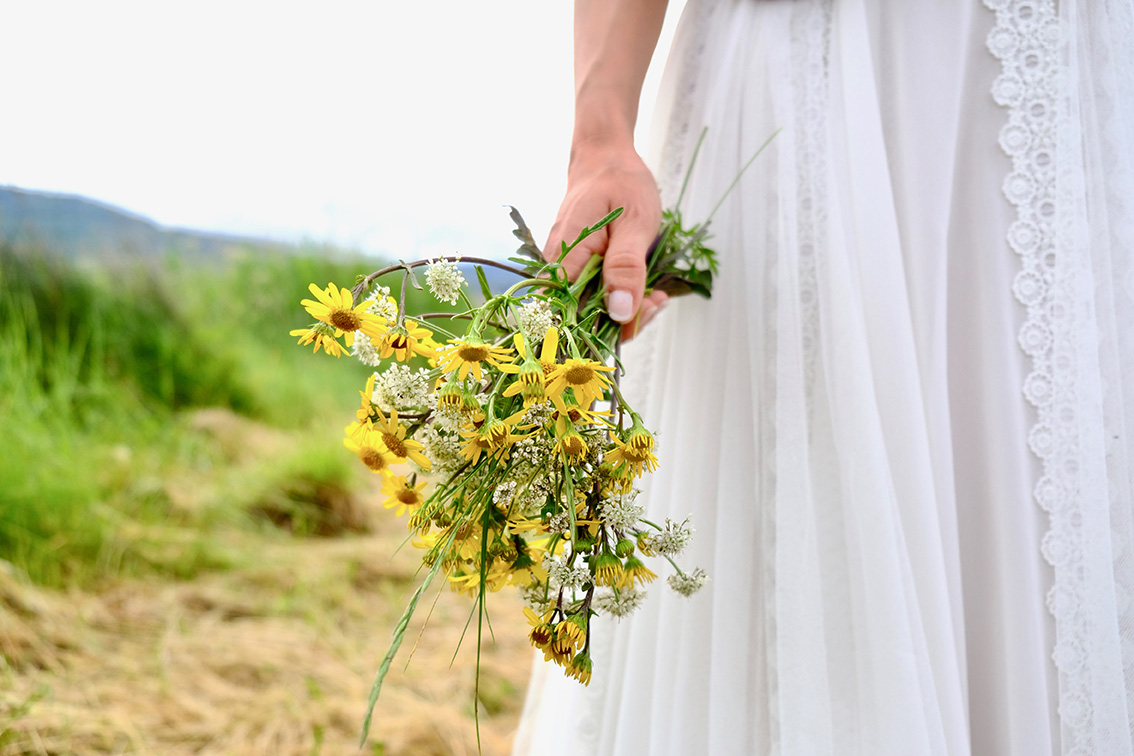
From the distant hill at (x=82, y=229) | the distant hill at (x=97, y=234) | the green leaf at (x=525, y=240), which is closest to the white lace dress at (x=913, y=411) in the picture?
the green leaf at (x=525, y=240)

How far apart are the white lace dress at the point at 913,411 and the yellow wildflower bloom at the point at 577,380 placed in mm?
281

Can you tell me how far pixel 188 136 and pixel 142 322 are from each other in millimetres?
1059

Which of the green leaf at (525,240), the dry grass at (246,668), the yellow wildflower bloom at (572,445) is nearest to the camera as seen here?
the yellow wildflower bloom at (572,445)

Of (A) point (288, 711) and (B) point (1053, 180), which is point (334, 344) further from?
(A) point (288, 711)

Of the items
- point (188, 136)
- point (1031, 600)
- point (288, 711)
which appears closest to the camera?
point (1031, 600)

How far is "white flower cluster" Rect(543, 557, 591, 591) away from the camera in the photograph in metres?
0.50

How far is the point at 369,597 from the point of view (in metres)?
2.07

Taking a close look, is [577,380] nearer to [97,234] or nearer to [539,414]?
[539,414]

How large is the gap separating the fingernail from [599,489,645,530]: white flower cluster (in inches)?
7.8

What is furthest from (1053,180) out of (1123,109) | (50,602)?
(50,602)

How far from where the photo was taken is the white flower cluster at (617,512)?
52cm

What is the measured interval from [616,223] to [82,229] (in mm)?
2962

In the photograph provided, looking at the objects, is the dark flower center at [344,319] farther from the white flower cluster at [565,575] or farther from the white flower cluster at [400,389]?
the white flower cluster at [565,575]

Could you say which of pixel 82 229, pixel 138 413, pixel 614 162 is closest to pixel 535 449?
pixel 614 162
